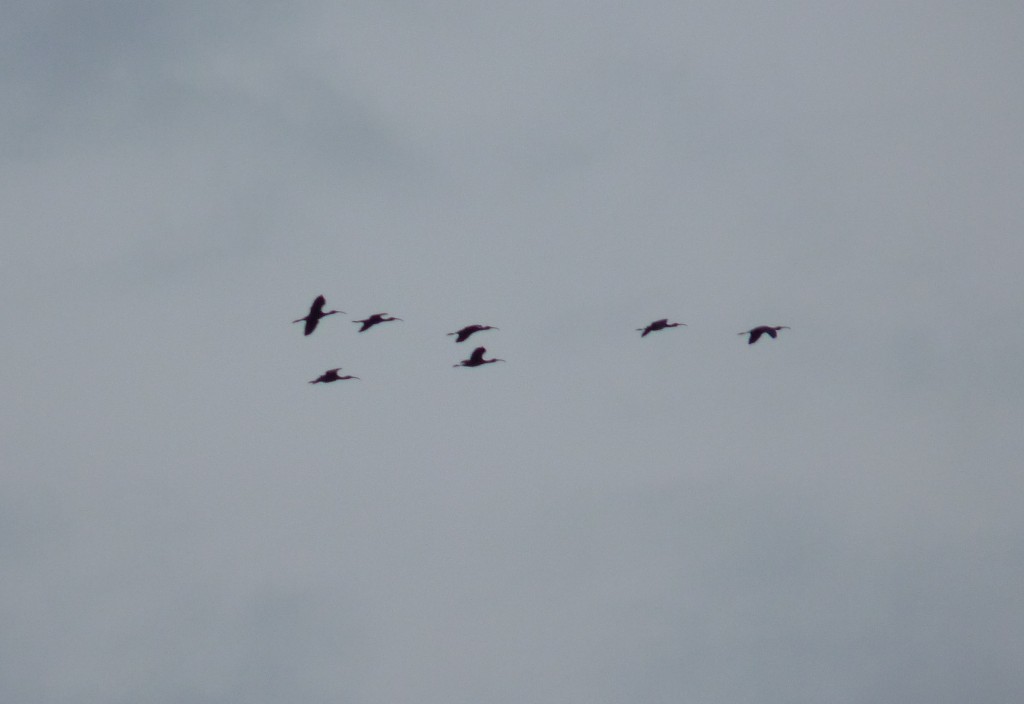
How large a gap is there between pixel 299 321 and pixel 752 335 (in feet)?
75.6

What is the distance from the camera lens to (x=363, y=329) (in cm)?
6594

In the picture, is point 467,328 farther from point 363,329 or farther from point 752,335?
point 752,335

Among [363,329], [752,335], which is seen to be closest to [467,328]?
[363,329]

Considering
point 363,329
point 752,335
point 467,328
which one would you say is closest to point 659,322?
point 752,335

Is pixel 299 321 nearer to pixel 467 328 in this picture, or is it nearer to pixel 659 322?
pixel 467 328

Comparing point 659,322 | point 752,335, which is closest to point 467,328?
point 659,322

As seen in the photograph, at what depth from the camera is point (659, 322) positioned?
6938 centimetres

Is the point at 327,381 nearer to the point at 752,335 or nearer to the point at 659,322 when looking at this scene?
the point at 659,322

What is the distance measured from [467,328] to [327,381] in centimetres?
762

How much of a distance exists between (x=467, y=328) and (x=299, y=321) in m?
9.28

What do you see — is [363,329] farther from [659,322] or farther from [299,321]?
[659,322]

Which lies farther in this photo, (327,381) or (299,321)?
(327,381)

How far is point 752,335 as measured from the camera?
2689 inches

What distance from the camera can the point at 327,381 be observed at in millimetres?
67562
